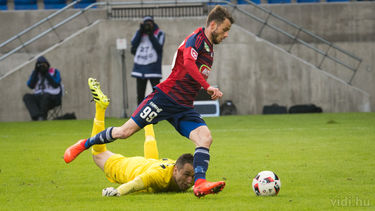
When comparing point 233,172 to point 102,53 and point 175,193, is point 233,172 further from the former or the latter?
point 102,53

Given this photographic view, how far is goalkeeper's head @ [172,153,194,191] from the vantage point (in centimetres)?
688

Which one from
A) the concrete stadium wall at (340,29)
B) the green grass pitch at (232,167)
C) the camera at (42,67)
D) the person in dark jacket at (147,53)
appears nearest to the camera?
the green grass pitch at (232,167)

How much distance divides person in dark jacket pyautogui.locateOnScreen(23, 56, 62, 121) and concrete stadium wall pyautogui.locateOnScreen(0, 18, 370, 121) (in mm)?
1768

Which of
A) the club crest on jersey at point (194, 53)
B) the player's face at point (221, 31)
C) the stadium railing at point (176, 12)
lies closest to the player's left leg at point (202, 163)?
the club crest on jersey at point (194, 53)

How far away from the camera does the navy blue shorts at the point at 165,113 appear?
714cm

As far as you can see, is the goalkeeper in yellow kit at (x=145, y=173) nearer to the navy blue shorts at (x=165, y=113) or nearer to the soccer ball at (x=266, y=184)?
the navy blue shorts at (x=165, y=113)

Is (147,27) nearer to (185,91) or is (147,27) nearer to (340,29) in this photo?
(340,29)

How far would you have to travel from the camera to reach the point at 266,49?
74.8ft

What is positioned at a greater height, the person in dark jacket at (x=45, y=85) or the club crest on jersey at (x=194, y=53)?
the club crest on jersey at (x=194, y=53)

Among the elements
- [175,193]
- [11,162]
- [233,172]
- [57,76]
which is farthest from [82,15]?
[175,193]

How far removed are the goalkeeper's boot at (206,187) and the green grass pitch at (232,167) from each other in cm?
11

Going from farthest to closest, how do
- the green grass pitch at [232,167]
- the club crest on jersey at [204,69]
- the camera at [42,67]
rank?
1. the camera at [42,67]
2. the club crest on jersey at [204,69]
3. the green grass pitch at [232,167]

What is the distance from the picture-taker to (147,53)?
1872 cm

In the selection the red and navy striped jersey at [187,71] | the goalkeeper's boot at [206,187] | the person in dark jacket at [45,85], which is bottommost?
the person in dark jacket at [45,85]
